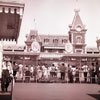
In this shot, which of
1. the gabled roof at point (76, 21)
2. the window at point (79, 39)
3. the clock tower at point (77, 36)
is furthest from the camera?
the gabled roof at point (76, 21)

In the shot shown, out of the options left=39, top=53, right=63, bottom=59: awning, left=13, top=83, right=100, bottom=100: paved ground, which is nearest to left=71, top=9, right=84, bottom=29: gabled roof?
left=39, top=53, right=63, bottom=59: awning

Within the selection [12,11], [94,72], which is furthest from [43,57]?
[12,11]

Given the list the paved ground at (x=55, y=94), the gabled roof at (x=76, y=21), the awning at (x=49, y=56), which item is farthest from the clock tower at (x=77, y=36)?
the paved ground at (x=55, y=94)

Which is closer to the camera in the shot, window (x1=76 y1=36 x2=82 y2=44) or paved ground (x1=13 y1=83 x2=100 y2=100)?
paved ground (x1=13 y1=83 x2=100 y2=100)

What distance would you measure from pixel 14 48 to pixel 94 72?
21.1 m

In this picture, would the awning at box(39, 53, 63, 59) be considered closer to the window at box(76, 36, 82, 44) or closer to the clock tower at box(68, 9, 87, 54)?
the clock tower at box(68, 9, 87, 54)

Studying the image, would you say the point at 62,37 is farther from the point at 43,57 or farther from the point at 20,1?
the point at 20,1

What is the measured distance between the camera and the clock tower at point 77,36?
93.9ft

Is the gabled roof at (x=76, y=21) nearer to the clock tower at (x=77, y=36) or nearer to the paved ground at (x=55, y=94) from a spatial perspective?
the clock tower at (x=77, y=36)

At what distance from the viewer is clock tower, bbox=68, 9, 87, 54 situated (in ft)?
93.9

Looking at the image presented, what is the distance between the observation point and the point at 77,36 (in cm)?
2906

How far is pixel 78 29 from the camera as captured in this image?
29.8 meters

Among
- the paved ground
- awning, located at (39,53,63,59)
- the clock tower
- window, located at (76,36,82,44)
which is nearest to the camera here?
the paved ground

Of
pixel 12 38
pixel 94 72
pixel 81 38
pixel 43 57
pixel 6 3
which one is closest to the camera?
pixel 6 3
